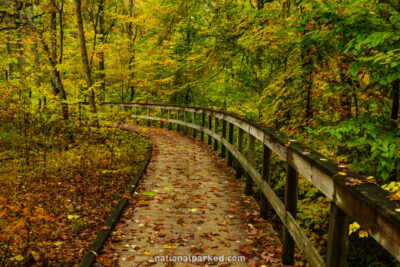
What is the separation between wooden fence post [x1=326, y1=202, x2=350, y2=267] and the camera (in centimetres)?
223

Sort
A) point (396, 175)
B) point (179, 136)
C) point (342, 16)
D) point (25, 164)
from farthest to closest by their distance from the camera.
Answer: point (179, 136) → point (25, 164) → point (396, 175) → point (342, 16)

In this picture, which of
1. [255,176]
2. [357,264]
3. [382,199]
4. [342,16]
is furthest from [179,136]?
[382,199]

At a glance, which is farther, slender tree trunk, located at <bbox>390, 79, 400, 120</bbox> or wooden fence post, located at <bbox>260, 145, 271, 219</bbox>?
wooden fence post, located at <bbox>260, 145, 271, 219</bbox>

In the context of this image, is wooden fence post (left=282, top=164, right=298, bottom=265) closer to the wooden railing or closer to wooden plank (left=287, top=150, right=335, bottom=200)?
the wooden railing

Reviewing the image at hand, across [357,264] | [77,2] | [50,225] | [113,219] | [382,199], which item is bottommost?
[357,264]

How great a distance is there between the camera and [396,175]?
463 centimetres

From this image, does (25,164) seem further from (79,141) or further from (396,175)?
(396,175)

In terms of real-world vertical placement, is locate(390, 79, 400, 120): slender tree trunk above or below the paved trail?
above

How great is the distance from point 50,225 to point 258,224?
143 inches

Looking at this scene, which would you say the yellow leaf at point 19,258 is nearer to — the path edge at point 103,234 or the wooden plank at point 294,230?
the path edge at point 103,234

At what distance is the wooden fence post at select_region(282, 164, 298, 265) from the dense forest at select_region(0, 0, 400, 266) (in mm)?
882

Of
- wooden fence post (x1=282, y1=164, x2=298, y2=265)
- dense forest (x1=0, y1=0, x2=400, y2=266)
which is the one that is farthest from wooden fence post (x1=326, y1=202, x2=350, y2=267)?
wooden fence post (x1=282, y1=164, x2=298, y2=265)

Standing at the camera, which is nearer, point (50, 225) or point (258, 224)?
point (258, 224)

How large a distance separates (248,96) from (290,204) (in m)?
8.91
